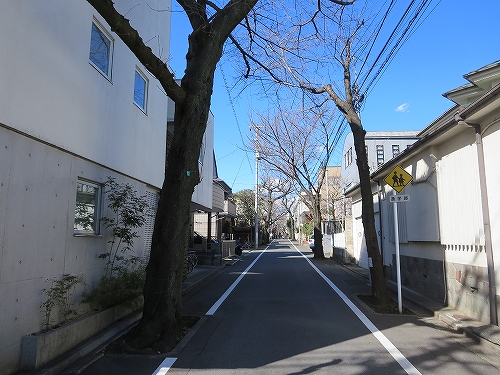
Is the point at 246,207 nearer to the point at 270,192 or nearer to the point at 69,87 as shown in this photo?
the point at 270,192

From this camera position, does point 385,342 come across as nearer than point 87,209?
Yes

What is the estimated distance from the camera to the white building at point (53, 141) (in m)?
4.92

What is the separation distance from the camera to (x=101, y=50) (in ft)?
26.1

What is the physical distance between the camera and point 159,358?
18.2 feet

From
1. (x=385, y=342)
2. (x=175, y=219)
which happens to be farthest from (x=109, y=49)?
(x=385, y=342)

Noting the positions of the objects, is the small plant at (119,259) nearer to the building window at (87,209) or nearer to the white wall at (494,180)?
the building window at (87,209)

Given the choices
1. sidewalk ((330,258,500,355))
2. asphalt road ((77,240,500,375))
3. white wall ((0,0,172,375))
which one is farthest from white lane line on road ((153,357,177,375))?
sidewalk ((330,258,500,355))

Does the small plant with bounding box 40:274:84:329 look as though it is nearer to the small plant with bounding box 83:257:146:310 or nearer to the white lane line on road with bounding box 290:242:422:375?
the small plant with bounding box 83:257:146:310

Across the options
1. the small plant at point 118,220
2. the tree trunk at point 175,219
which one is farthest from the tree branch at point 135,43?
the small plant at point 118,220

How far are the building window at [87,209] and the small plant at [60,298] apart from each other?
0.98 meters

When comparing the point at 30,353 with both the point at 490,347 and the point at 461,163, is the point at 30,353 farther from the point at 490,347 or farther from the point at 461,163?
the point at 461,163

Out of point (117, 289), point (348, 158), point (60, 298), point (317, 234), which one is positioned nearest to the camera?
point (60, 298)

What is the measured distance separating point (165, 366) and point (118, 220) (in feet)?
13.0

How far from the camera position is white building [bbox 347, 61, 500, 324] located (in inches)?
281
